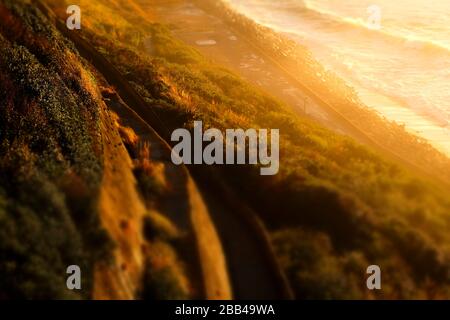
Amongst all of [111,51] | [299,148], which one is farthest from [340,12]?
[299,148]

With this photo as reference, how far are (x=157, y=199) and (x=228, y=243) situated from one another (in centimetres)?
336

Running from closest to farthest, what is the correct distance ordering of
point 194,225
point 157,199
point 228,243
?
point 194,225 → point 228,243 → point 157,199

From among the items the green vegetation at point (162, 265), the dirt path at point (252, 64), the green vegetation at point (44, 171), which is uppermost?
the dirt path at point (252, 64)

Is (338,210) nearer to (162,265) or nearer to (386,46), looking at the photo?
(162,265)

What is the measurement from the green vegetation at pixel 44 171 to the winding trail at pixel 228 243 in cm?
360

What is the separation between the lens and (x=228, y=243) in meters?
17.5

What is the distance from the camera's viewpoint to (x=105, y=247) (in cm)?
1484

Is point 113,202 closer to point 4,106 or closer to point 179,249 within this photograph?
point 179,249

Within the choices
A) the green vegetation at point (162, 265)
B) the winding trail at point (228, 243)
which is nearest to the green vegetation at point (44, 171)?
the green vegetation at point (162, 265)

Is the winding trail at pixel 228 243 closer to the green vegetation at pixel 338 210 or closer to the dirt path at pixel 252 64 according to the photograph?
the green vegetation at pixel 338 210

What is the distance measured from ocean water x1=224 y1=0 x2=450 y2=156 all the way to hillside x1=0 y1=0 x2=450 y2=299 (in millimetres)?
16256

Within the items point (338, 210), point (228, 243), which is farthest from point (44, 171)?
point (338, 210)

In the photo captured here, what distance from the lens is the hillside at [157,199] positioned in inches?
581
